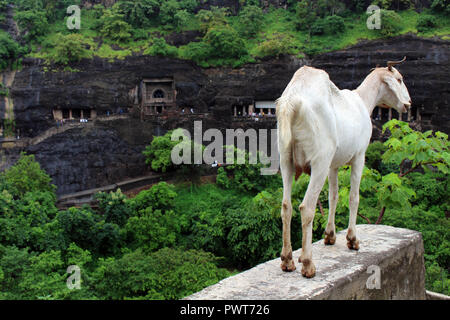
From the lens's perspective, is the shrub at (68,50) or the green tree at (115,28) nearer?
the shrub at (68,50)

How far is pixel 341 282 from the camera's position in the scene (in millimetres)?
3623

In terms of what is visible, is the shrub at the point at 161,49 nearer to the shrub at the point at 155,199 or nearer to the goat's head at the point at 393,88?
the shrub at the point at 155,199

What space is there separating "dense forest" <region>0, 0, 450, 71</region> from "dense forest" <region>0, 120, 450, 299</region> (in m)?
11.1

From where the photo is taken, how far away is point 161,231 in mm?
19516

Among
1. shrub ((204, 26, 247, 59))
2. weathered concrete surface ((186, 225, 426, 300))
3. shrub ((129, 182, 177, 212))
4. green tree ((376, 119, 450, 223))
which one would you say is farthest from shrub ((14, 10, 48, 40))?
weathered concrete surface ((186, 225, 426, 300))

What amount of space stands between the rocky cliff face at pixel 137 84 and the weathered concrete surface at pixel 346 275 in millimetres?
22781

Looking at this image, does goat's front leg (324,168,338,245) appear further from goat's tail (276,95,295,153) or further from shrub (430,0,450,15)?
shrub (430,0,450,15)

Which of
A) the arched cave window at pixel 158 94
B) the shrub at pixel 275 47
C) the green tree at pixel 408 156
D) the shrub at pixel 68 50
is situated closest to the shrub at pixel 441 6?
the shrub at pixel 275 47

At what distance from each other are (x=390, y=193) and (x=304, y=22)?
112 ft

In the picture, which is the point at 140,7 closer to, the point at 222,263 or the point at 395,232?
the point at 222,263

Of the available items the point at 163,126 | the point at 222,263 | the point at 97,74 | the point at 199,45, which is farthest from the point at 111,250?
the point at 199,45

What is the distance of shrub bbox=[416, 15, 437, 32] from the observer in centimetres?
3114

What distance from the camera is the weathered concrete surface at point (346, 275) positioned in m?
3.45

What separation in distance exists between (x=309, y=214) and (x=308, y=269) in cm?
50
